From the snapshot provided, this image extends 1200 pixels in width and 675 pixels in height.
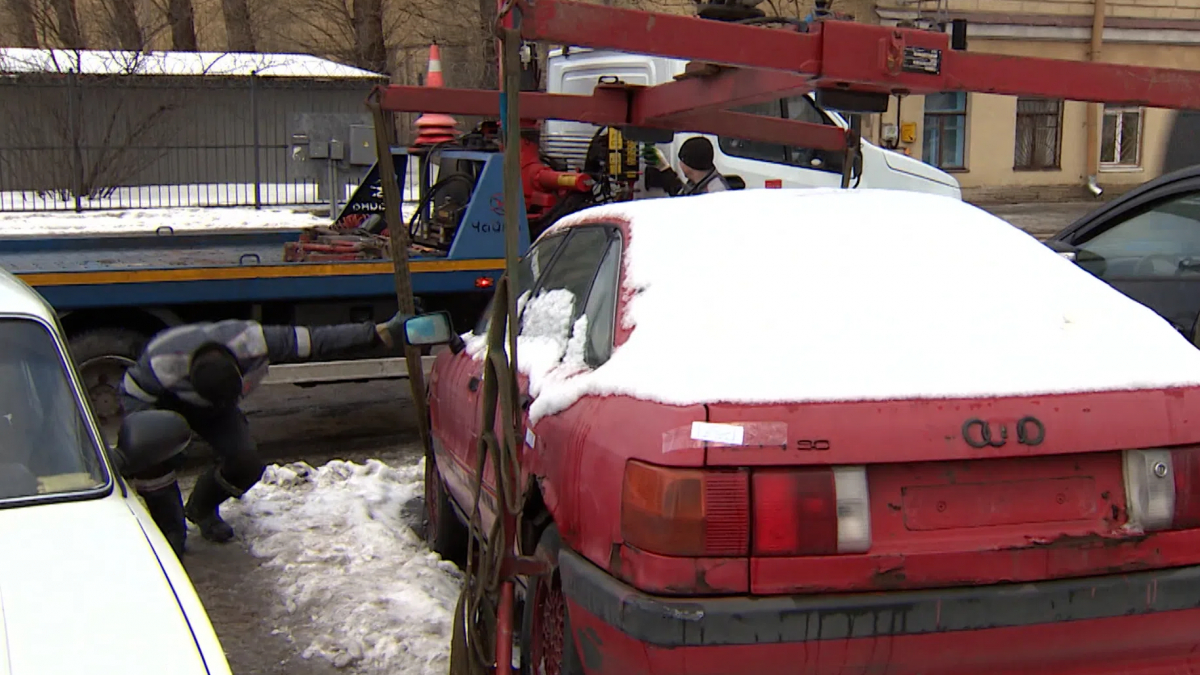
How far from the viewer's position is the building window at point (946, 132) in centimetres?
2388

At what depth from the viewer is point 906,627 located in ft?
8.74

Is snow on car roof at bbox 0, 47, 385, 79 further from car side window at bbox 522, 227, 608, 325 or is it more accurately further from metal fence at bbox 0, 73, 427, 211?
car side window at bbox 522, 227, 608, 325

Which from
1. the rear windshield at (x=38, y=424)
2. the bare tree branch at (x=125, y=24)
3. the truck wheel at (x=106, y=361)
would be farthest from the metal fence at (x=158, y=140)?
the rear windshield at (x=38, y=424)

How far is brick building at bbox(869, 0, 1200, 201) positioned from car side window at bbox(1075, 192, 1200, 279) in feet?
59.3

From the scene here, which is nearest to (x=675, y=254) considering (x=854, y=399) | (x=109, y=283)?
(x=854, y=399)

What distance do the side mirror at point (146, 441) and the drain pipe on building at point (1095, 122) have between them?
24.2 meters

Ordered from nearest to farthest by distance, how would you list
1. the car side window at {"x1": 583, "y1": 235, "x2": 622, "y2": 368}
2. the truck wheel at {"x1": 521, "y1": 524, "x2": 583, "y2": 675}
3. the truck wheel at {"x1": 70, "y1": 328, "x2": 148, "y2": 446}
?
the truck wheel at {"x1": 521, "y1": 524, "x2": 583, "y2": 675} < the car side window at {"x1": 583, "y1": 235, "x2": 622, "y2": 368} < the truck wheel at {"x1": 70, "y1": 328, "x2": 148, "y2": 446}

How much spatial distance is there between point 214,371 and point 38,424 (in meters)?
1.61

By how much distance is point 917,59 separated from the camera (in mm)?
3432

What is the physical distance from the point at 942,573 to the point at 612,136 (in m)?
5.44

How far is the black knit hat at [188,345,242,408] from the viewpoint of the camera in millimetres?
4793

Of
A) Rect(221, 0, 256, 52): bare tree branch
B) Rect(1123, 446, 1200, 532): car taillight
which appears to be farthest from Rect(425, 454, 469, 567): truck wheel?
Rect(221, 0, 256, 52): bare tree branch

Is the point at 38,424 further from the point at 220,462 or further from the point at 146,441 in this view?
the point at 220,462

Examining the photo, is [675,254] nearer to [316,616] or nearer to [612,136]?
[316,616]
